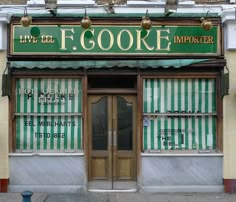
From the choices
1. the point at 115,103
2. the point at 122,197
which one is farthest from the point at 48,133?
the point at 122,197

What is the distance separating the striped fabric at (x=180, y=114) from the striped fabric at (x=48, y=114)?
1749 mm

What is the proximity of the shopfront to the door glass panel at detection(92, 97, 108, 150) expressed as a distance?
4 cm

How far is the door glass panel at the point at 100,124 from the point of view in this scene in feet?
36.4

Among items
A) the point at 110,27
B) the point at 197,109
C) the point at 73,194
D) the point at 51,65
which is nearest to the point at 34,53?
the point at 51,65

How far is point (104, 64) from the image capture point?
417 inches

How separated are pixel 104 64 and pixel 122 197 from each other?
315 centimetres

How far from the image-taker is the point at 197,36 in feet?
35.3

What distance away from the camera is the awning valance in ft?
34.7

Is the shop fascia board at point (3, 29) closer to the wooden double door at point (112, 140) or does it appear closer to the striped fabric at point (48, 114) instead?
the striped fabric at point (48, 114)

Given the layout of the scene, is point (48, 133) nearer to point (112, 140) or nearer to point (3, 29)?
point (112, 140)

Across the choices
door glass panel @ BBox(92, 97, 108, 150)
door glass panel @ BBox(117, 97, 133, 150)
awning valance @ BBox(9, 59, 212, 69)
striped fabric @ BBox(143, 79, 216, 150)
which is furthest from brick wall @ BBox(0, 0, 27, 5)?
striped fabric @ BBox(143, 79, 216, 150)

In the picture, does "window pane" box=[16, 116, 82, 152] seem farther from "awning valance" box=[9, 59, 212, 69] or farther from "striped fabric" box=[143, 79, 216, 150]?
"striped fabric" box=[143, 79, 216, 150]

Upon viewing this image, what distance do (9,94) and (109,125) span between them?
8.36 feet

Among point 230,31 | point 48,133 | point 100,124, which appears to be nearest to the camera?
point 230,31
